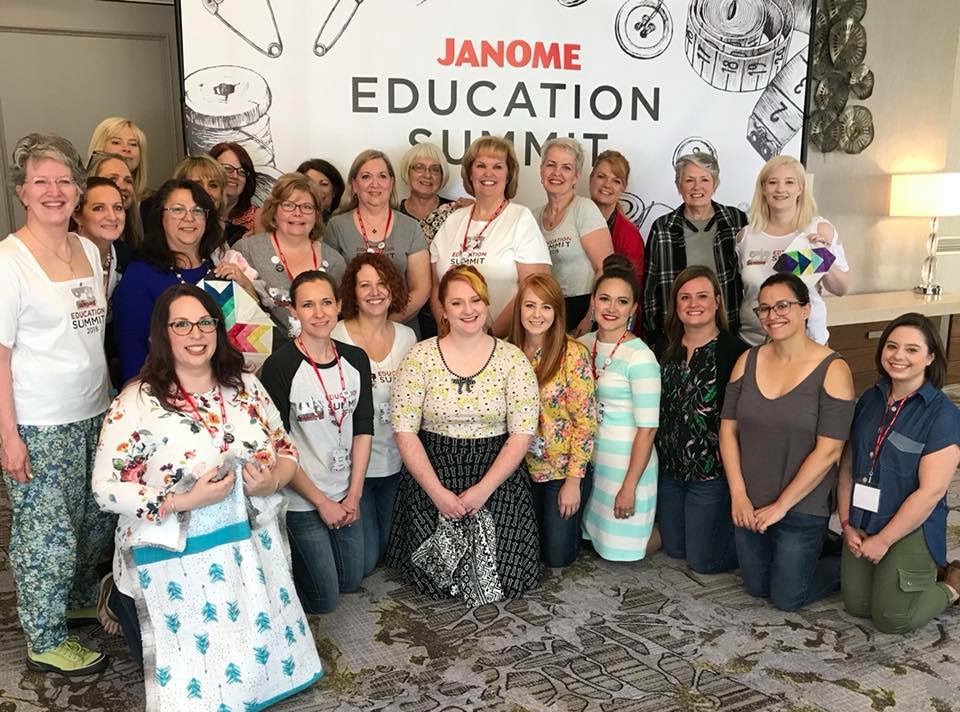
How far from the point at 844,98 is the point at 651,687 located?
445 centimetres

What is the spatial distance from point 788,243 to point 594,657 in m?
1.83

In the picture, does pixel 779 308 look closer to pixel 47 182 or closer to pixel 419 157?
pixel 419 157

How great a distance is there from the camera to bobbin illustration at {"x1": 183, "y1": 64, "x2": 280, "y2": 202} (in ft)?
12.6

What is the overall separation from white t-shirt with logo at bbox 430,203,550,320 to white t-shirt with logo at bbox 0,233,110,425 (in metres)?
1.42

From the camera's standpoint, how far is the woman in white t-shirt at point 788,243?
3338 millimetres

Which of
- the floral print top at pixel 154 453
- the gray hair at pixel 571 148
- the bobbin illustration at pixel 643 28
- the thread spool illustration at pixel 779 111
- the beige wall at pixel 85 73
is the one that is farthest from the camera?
the thread spool illustration at pixel 779 111

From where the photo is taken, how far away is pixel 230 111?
153 inches

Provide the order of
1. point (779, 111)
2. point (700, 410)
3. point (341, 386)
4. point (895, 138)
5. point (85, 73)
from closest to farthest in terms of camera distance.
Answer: point (341, 386) → point (700, 410) → point (85, 73) → point (779, 111) → point (895, 138)

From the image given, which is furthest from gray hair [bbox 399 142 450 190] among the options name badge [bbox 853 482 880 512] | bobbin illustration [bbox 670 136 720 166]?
name badge [bbox 853 482 880 512]

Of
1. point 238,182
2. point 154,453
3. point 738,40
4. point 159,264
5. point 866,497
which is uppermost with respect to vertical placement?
point 738,40

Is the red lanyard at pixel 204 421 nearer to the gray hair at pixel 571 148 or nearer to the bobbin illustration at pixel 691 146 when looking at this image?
the gray hair at pixel 571 148

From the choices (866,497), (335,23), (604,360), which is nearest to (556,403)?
(604,360)

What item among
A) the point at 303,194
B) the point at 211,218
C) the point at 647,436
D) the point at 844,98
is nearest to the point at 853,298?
the point at 844,98

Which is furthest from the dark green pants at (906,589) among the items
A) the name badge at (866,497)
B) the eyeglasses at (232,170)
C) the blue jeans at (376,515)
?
the eyeglasses at (232,170)
